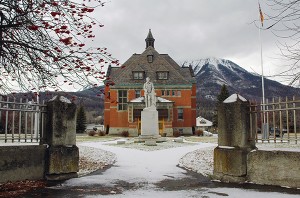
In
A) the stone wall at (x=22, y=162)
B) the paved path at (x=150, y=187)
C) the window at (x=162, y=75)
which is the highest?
the window at (x=162, y=75)

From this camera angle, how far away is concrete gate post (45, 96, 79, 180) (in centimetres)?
933

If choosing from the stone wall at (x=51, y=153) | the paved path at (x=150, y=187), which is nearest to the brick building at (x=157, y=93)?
the paved path at (x=150, y=187)

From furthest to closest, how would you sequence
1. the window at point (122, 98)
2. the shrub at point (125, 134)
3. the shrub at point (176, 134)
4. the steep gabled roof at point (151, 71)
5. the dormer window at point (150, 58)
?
the dormer window at point (150, 58), the window at point (122, 98), the steep gabled roof at point (151, 71), the shrub at point (125, 134), the shrub at point (176, 134)

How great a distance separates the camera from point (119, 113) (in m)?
49.4

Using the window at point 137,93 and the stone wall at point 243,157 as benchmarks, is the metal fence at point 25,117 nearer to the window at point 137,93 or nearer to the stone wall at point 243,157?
the stone wall at point 243,157

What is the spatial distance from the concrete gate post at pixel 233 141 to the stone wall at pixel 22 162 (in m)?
5.24

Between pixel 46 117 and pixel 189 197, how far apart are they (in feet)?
16.6

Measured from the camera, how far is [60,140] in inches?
375

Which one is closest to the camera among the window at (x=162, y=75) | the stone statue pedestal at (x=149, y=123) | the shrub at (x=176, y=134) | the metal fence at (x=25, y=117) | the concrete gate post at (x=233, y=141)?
the metal fence at (x=25, y=117)

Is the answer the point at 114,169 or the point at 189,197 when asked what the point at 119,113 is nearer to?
the point at 114,169

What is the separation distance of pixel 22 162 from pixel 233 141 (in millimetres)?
6022

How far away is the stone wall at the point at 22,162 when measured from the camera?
330 inches

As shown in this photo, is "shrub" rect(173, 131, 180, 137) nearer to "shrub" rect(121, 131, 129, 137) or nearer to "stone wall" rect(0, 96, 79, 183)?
"shrub" rect(121, 131, 129, 137)

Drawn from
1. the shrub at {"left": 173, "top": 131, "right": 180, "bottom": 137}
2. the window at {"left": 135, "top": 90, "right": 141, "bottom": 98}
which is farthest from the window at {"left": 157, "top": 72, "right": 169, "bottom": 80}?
the shrub at {"left": 173, "top": 131, "right": 180, "bottom": 137}
